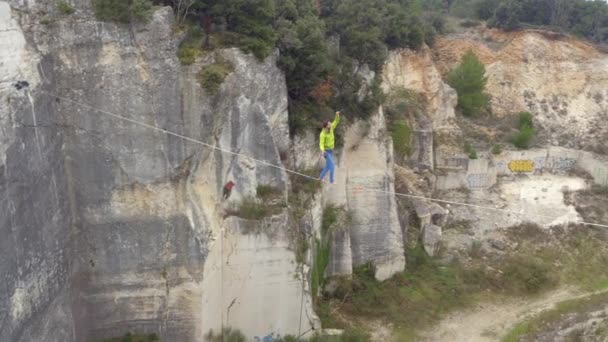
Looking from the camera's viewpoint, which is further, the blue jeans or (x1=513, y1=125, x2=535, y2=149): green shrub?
(x1=513, y1=125, x2=535, y2=149): green shrub

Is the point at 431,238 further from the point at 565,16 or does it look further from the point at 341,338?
the point at 565,16

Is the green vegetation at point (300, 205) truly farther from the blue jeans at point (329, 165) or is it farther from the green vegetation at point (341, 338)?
the green vegetation at point (341, 338)

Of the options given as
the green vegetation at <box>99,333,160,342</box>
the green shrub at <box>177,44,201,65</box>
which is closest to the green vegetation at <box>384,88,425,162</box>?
the green shrub at <box>177,44,201,65</box>

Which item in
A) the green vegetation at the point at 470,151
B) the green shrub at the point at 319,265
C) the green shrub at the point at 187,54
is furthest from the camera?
the green vegetation at the point at 470,151

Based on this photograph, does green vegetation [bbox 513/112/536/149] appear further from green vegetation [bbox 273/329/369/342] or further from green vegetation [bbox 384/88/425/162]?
green vegetation [bbox 273/329/369/342]

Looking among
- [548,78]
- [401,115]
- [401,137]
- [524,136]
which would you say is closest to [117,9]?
[401,137]

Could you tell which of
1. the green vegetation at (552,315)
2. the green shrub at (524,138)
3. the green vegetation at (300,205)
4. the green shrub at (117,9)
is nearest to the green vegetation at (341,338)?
the green vegetation at (300,205)

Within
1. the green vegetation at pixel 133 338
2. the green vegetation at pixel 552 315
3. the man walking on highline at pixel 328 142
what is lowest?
the green vegetation at pixel 552 315
